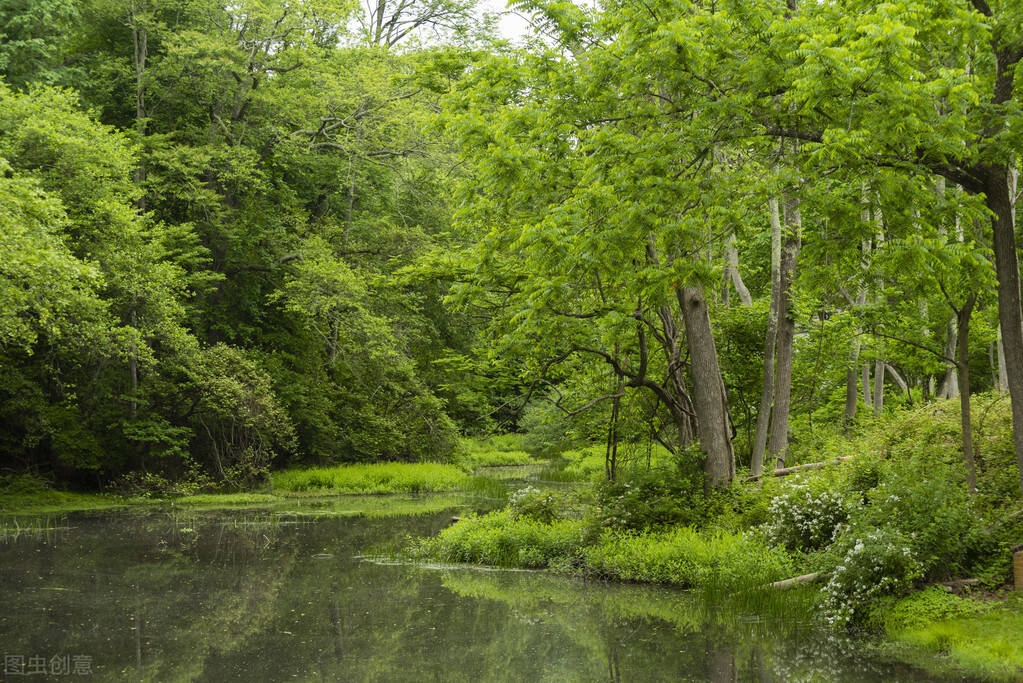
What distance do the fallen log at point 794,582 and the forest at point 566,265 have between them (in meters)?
0.07

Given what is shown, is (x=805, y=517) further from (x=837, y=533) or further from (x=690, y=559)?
(x=690, y=559)

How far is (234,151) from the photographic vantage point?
25094 millimetres

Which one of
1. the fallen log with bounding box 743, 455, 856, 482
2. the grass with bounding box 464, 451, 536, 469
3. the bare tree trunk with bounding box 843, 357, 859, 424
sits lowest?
the grass with bounding box 464, 451, 536, 469

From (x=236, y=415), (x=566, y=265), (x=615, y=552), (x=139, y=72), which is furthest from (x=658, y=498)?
(x=139, y=72)

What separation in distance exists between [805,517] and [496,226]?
6.23m

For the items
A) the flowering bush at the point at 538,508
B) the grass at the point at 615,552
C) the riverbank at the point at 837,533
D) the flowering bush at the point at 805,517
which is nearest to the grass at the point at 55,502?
the grass at the point at 615,552

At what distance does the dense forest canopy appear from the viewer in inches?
322

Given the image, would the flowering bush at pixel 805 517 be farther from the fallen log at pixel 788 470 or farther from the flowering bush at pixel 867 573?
the fallen log at pixel 788 470

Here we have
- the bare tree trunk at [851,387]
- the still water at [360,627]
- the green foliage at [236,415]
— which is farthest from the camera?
the green foliage at [236,415]

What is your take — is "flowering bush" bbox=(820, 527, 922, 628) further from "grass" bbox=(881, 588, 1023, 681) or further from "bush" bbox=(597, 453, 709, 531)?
"bush" bbox=(597, 453, 709, 531)

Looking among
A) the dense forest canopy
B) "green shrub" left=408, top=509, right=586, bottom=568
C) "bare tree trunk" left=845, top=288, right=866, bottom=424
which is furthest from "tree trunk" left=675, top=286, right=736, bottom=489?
"bare tree trunk" left=845, top=288, right=866, bottom=424

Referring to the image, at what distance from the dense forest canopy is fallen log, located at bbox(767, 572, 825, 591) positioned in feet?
7.93

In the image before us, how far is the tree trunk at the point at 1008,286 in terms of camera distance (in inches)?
314

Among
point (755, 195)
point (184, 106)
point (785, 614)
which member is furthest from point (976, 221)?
point (184, 106)
